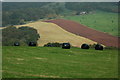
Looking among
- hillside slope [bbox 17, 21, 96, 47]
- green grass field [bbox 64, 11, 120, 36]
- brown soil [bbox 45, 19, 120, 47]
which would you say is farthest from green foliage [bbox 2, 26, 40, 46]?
green grass field [bbox 64, 11, 120, 36]

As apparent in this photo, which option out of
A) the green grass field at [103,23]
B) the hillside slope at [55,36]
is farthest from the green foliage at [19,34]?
the green grass field at [103,23]

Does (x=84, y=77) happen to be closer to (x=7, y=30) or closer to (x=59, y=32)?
(x=59, y=32)

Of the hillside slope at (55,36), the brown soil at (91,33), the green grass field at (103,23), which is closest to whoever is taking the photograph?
the hillside slope at (55,36)

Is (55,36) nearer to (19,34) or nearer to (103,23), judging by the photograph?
(19,34)

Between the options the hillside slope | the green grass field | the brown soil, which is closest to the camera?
the hillside slope

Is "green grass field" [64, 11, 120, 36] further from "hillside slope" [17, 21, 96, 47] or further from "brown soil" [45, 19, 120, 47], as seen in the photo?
"hillside slope" [17, 21, 96, 47]

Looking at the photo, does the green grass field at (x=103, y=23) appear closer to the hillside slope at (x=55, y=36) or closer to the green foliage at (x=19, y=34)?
the hillside slope at (x=55, y=36)

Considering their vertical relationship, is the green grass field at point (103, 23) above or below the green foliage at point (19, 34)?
above

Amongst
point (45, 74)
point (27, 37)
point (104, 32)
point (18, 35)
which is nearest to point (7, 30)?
point (18, 35)
